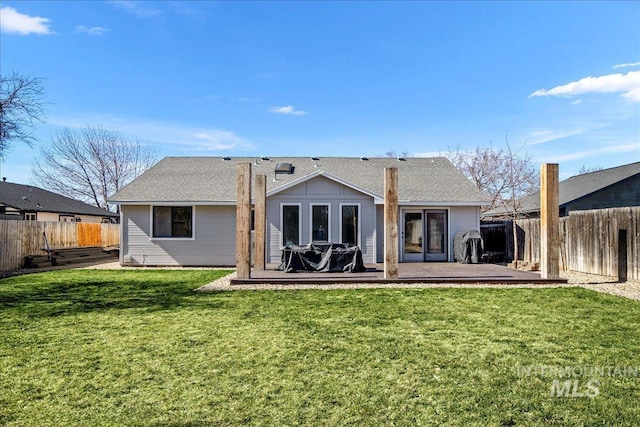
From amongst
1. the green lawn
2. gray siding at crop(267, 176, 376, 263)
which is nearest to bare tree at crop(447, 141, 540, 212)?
gray siding at crop(267, 176, 376, 263)

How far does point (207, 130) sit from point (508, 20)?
18.2m

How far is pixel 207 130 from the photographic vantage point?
81.3ft

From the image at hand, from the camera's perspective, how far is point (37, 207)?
70.6 ft

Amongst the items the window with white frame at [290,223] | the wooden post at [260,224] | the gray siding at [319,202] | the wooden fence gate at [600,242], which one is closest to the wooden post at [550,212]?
the wooden fence gate at [600,242]

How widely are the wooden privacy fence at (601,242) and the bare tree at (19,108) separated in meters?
19.2

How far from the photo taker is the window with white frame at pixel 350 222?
45.4ft

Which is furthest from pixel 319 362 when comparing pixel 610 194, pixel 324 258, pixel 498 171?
pixel 498 171

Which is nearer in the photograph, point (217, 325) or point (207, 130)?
point (217, 325)

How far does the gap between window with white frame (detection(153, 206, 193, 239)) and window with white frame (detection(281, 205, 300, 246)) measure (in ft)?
11.9

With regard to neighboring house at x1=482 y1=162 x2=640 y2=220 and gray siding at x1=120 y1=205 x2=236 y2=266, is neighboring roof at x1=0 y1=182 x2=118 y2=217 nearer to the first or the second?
gray siding at x1=120 y1=205 x2=236 y2=266

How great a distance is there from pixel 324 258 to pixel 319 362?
735 cm

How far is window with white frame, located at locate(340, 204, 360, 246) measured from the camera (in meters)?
13.9

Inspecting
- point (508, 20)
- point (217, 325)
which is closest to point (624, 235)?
point (508, 20)

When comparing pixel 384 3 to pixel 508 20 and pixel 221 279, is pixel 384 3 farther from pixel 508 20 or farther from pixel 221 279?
pixel 221 279
